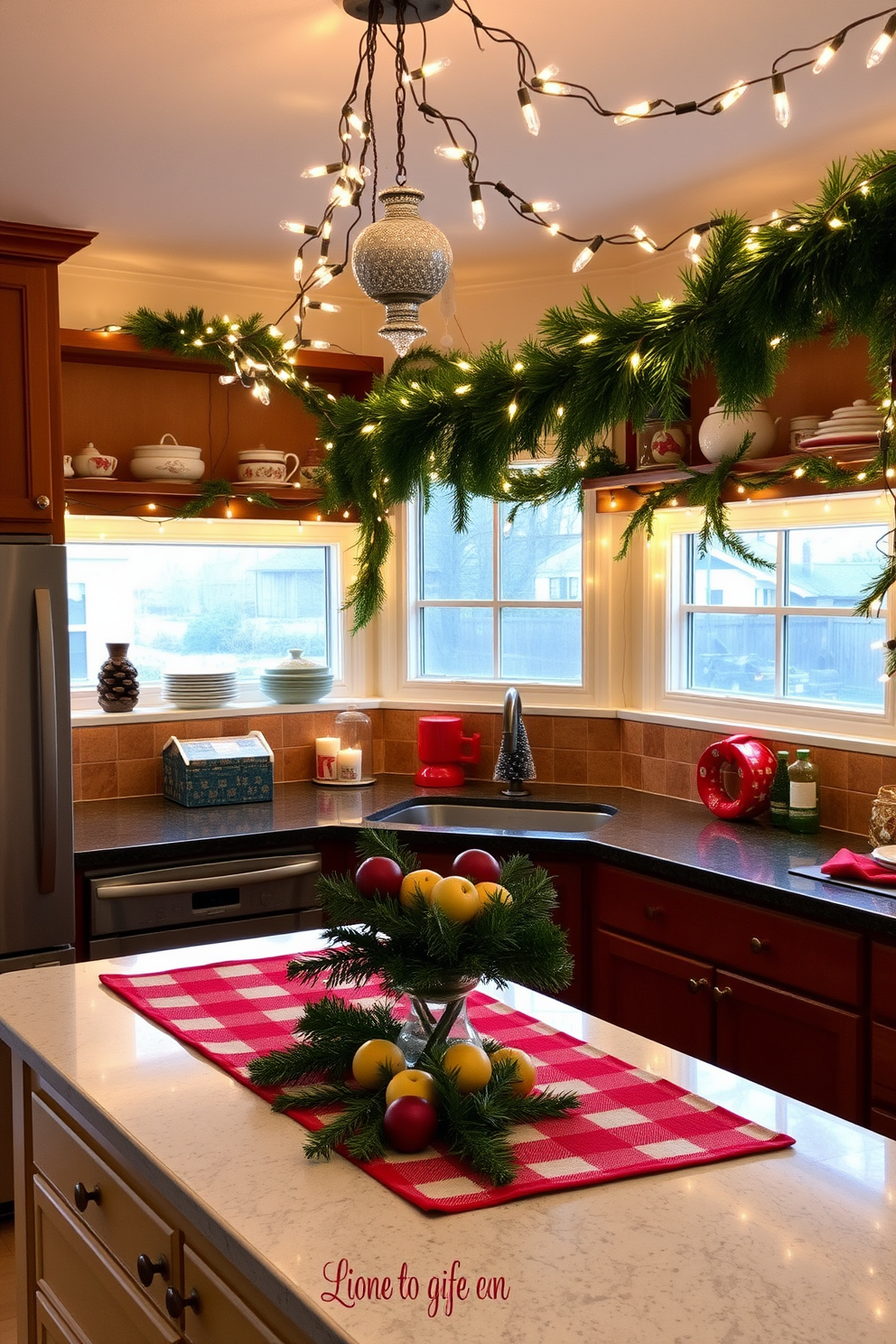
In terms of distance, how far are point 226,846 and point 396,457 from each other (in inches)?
95.1

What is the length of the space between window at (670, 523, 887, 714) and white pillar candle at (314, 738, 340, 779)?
1211mm

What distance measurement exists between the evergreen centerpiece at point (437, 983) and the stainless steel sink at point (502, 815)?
232cm

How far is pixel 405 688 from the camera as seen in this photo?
466 centimetres

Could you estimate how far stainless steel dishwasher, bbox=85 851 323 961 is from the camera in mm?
3465

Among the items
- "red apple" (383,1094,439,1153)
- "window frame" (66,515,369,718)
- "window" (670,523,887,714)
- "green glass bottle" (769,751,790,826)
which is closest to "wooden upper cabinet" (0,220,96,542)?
"window frame" (66,515,369,718)

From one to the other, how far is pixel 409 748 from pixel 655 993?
155 cm

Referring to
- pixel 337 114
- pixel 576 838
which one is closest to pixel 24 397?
pixel 337 114

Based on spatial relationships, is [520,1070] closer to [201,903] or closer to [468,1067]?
[468,1067]

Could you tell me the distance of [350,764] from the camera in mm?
4430

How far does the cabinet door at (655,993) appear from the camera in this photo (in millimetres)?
3223

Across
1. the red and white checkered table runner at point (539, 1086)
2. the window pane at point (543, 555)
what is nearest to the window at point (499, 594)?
the window pane at point (543, 555)

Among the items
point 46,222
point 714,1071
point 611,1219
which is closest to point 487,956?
point 611,1219

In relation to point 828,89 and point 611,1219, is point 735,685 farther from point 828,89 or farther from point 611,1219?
point 611,1219

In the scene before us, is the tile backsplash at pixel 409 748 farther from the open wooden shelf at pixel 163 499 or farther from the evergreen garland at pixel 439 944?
the evergreen garland at pixel 439 944
